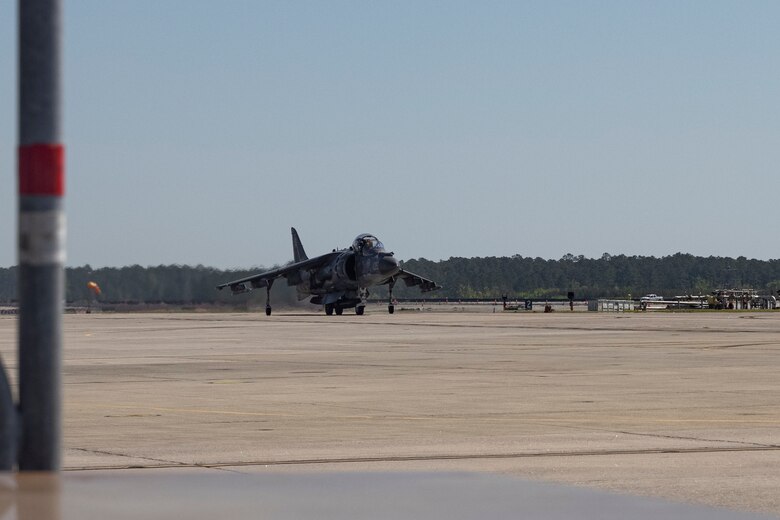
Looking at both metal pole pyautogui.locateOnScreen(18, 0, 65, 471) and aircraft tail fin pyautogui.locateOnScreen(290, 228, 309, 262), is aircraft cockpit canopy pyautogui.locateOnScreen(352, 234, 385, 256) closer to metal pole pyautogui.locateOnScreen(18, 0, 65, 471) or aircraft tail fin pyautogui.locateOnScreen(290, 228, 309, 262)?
aircraft tail fin pyautogui.locateOnScreen(290, 228, 309, 262)

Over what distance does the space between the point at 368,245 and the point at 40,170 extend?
252ft

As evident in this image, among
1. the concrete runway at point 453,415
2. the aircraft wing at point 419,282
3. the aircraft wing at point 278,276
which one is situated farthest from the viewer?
the aircraft wing at point 419,282

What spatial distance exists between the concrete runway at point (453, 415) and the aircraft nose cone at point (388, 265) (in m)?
45.6

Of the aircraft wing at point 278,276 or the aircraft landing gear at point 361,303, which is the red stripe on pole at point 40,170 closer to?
the aircraft landing gear at point 361,303

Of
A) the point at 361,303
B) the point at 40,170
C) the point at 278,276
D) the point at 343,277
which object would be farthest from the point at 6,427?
the point at 278,276

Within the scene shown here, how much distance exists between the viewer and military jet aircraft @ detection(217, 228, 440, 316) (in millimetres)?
80625

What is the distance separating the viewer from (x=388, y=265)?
79500 mm

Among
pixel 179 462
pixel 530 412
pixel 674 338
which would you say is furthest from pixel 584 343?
pixel 179 462

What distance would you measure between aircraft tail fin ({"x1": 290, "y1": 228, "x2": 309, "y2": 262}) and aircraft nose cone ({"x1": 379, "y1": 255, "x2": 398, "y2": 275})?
2363 cm

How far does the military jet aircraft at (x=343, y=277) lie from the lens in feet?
265

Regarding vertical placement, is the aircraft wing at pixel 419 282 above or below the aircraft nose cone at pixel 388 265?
below

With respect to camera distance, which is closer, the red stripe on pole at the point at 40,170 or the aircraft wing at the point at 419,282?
the red stripe on pole at the point at 40,170

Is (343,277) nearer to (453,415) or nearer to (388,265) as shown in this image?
(388,265)

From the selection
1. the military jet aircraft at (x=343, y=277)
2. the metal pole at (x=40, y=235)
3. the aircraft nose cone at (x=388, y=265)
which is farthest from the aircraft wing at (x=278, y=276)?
the metal pole at (x=40, y=235)
